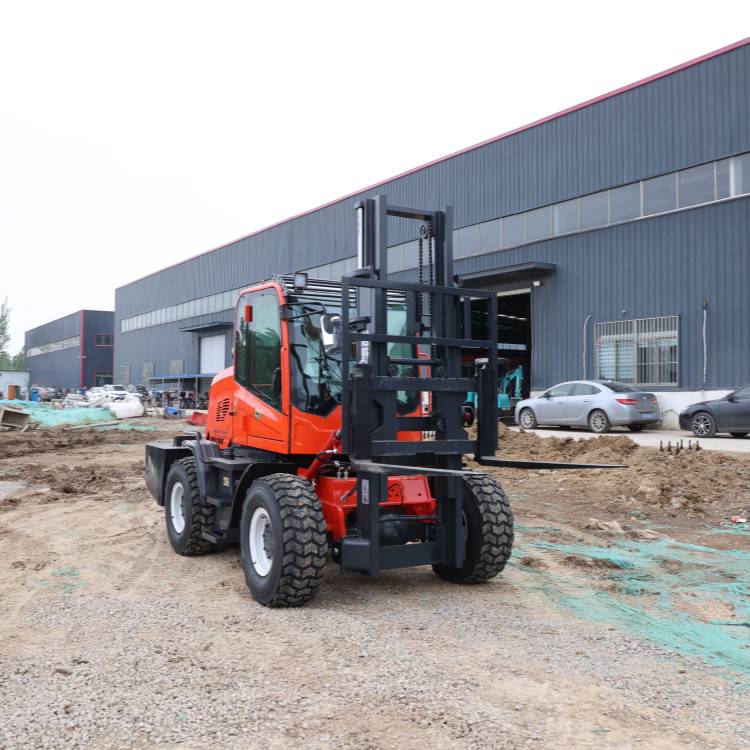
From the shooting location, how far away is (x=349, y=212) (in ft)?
112

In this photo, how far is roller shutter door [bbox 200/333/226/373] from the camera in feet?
147

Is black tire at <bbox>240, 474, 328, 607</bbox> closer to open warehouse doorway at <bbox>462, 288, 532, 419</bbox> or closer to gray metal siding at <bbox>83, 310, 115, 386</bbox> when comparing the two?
open warehouse doorway at <bbox>462, 288, 532, 419</bbox>

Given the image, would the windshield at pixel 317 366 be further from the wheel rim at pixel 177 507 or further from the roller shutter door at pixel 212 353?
the roller shutter door at pixel 212 353

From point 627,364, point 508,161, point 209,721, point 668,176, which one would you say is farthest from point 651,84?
point 209,721

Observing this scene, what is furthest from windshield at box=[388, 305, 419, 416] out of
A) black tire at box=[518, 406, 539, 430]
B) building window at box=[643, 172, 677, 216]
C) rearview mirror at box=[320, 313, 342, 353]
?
building window at box=[643, 172, 677, 216]

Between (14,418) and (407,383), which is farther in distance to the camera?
(14,418)

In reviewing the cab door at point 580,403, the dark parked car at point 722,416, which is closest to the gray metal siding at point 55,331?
the cab door at point 580,403

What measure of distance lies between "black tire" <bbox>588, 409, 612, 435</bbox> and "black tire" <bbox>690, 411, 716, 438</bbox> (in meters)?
2.40

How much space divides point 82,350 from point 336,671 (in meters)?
74.2

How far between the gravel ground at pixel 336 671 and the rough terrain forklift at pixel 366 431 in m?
0.41

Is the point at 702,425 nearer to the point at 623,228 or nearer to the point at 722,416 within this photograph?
the point at 722,416

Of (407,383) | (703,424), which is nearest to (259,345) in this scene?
(407,383)

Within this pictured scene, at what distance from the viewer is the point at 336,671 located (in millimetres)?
4266

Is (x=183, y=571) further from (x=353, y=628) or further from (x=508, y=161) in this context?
(x=508, y=161)
